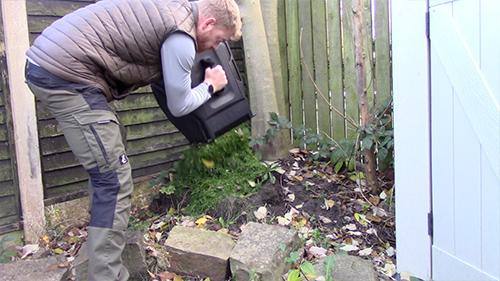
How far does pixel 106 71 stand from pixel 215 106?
0.59 metres

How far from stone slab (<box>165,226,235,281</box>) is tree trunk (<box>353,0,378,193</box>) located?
3.69 feet

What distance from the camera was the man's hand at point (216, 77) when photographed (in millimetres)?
2498

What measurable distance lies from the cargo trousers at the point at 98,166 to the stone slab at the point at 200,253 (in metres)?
0.53

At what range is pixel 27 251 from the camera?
303 centimetres

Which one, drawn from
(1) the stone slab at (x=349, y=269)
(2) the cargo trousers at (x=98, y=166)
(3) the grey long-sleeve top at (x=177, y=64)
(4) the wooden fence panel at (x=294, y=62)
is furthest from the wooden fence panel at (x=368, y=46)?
(2) the cargo trousers at (x=98, y=166)

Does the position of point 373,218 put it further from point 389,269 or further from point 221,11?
point 221,11

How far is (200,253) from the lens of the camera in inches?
105

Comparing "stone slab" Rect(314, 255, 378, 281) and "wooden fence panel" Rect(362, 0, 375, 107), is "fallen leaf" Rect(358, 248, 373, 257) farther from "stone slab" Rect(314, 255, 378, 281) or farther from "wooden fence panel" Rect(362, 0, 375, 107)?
"wooden fence panel" Rect(362, 0, 375, 107)

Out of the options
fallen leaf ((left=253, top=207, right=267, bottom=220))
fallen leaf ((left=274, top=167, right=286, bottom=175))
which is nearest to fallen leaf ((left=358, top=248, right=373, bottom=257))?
fallen leaf ((left=253, top=207, right=267, bottom=220))

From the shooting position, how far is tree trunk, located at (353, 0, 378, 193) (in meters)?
3.22

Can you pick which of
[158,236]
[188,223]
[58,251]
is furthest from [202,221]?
[58,251]

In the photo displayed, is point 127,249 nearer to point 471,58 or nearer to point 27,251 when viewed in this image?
point 27,251

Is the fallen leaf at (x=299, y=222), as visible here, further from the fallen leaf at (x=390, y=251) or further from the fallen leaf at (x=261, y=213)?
the fallen leaf at (x=390, y=251)

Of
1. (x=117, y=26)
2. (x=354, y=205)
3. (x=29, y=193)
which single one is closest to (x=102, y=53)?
(x=117, y=26)
